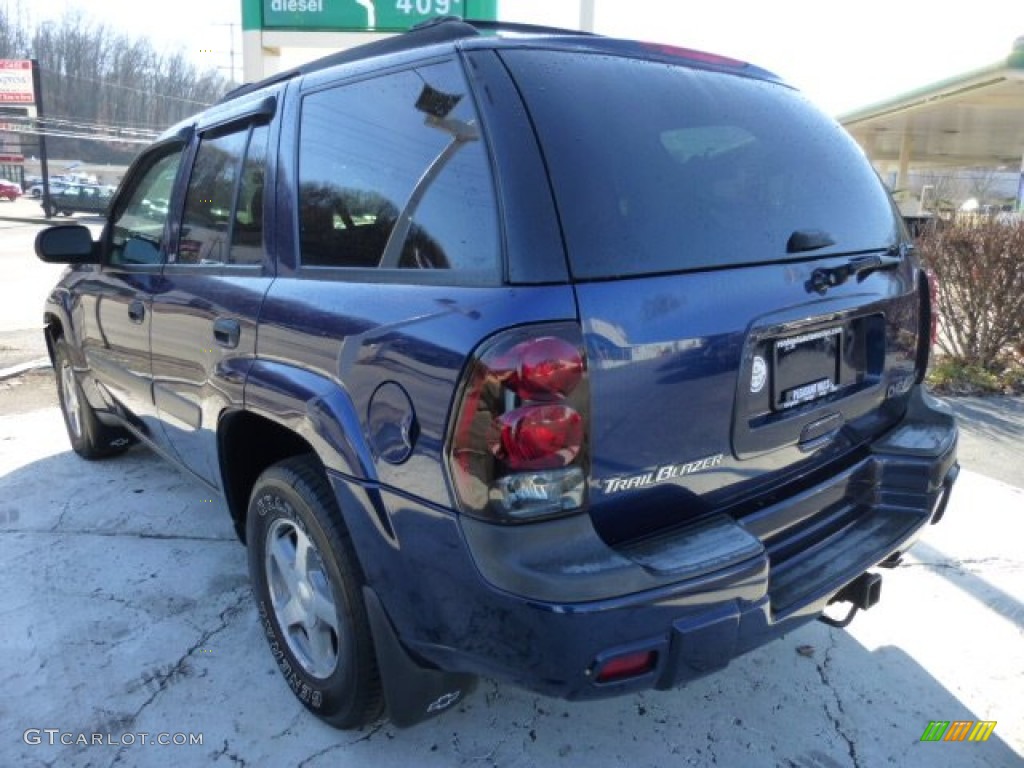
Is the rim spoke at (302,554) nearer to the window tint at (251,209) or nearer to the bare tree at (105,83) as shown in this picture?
the window tint at (251,209)

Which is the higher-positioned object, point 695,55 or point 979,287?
point 695,55

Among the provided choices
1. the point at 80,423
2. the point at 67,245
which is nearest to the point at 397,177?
the point at 67,245

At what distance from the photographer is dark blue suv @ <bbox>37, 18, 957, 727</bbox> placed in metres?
1.67

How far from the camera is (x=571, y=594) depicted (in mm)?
1622

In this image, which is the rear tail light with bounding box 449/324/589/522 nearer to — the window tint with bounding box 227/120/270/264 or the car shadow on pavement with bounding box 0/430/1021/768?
the car shadow on pavement with bounding box 0/430/1021/768

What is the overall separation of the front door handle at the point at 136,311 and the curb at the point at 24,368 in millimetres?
4274

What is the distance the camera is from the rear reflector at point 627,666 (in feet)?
5.50

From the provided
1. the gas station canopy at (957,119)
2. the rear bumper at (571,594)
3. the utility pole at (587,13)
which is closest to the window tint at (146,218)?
the rear bumper at (571,594)

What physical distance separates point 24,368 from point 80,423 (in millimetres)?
3007

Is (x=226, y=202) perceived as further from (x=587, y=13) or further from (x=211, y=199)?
(x=587, y=13)

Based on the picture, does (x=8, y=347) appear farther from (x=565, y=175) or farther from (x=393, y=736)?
(x=565, y=175)

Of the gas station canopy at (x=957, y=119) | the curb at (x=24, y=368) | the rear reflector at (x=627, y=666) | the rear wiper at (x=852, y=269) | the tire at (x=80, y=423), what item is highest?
the gas station canopy at (x=957, y=119)

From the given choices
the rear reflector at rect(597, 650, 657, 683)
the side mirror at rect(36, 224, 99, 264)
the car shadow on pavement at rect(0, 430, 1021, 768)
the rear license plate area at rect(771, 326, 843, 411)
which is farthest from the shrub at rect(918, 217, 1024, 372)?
the side mirror at rect(36, 224, 99, 264)

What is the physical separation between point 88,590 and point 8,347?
20.1 feet
